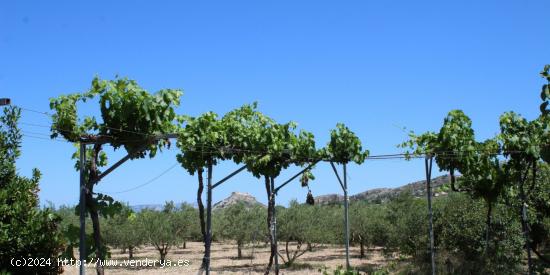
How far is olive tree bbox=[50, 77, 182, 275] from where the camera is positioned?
21.2ft

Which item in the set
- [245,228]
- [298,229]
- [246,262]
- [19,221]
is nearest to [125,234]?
[245,228]

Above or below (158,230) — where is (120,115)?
above

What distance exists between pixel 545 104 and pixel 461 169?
786 cm

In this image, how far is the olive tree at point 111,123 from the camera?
6.47m

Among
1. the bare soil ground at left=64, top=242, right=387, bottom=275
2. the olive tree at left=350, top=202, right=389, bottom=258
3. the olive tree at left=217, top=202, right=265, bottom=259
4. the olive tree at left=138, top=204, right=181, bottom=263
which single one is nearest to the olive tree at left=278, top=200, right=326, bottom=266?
the bare soil ground at left=64, top=242, right=387, bottom=275

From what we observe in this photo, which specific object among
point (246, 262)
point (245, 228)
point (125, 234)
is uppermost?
point (245, 228)

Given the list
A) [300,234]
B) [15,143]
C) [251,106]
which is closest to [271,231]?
[251,106]

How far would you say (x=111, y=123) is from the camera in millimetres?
6691

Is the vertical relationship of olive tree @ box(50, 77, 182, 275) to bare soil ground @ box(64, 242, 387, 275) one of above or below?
above

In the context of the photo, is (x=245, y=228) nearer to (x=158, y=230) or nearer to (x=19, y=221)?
(x=158, y=230)

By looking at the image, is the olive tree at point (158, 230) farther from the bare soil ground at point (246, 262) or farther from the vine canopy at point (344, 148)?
the vine canopy at point (344, 148)

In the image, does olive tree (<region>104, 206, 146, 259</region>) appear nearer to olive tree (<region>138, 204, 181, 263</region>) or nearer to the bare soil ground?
olive tree (<region>138, 204, 181, 263</region>)

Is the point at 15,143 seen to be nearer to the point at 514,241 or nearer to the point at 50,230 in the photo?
the point at 50,230

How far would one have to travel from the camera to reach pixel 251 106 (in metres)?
10.2
